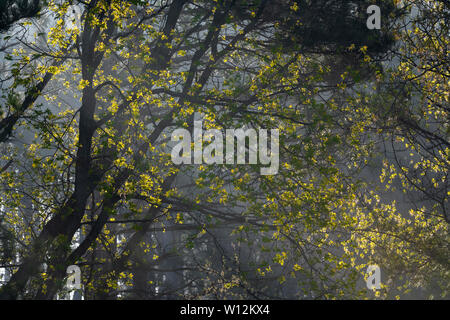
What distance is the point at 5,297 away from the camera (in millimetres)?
6742

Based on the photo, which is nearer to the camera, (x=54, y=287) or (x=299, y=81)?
(x=54, y=287)

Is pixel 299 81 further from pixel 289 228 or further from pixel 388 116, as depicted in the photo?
pixel 289 228

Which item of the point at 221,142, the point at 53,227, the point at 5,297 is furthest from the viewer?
the point at 221,142

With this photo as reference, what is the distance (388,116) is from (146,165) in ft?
17.8

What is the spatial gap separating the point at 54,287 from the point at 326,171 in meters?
5.02

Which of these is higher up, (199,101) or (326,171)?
(199,101)

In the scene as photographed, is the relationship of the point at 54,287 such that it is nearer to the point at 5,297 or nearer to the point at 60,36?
the point at 5,297

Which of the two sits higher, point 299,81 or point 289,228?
point 299,81

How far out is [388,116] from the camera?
976 centimetres
